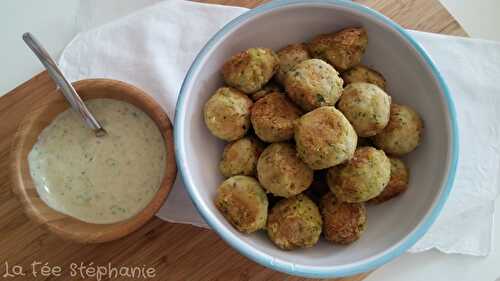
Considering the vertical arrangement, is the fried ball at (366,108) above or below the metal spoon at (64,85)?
below

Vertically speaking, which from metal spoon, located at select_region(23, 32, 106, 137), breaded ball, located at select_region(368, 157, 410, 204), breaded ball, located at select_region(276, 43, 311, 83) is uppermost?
metal spoon, located at select_region(23, 32, 106, 137)

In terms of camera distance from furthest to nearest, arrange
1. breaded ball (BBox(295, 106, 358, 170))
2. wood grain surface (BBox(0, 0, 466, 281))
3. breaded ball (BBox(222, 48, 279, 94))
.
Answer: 1. wood grain surface (BBox(0, 0, 466, 281))
2. breaded ball (BBox(222, 48, 279, 94))
3. breaded ball (BBox(295, 106, 358, 170))

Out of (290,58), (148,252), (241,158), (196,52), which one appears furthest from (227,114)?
(148,252)

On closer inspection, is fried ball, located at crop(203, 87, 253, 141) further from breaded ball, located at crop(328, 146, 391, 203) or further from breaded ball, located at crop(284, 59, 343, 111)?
breaded ball, located at crop(328, 146, 391, 203)

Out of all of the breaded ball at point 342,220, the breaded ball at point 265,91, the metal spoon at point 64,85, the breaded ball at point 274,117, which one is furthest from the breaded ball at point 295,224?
the metal spoon at point 64,85

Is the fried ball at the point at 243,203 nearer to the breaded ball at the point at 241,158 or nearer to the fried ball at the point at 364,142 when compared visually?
the breaded ball at the point at 241,158

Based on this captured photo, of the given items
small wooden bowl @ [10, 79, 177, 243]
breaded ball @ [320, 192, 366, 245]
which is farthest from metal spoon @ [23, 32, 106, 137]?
breaded ball @ [320, 192, 366, 245]
